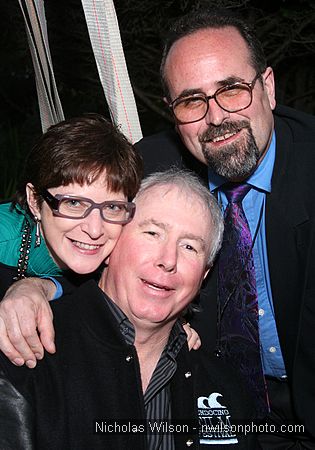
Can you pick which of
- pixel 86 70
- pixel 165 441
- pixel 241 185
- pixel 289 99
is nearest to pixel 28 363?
pixel 165 441

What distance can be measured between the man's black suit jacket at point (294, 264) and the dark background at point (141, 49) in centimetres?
203

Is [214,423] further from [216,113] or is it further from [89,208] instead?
[216,113]

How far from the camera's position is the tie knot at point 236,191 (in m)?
2.93

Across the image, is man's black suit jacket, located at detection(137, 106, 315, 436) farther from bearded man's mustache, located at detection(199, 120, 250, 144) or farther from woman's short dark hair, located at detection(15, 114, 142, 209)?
woman's short dark hair, located at detection(15, 114, 142, 209)

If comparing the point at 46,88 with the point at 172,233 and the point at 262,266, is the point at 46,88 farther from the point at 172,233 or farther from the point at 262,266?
the point at 262,266

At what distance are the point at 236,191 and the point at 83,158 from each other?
758 millimetres

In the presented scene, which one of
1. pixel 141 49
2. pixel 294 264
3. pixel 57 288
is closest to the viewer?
pixel 57 288

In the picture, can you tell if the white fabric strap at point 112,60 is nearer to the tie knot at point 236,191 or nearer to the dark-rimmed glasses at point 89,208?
the tie knot at point 236,191

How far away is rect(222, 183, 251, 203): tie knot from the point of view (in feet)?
9.60

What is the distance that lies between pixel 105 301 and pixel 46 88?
1.12m

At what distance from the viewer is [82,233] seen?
256cm

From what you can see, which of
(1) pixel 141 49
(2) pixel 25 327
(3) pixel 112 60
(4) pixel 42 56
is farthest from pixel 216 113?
(1) pixel 141 49

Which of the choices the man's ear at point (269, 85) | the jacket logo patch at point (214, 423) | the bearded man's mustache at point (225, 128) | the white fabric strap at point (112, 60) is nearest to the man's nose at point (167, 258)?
the jacket logo patch at point (214, 423)

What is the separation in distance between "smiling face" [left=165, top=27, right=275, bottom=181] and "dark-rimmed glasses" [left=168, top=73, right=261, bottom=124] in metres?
0.02
